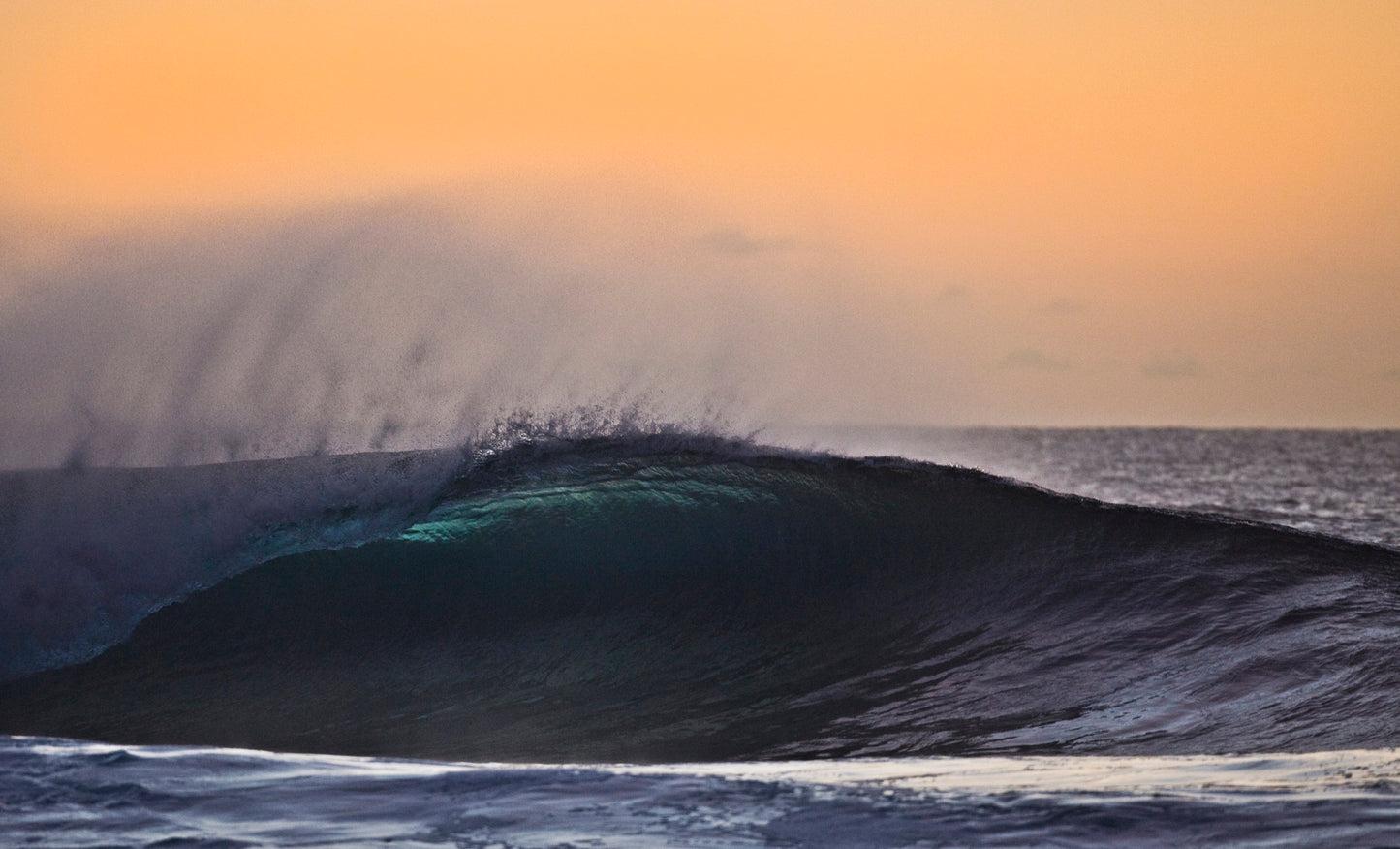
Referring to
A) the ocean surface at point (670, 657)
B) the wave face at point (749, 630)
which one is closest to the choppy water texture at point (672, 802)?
the ocean surface at point (670, 657)

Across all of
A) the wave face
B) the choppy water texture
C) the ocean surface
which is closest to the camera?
the choppy water texture

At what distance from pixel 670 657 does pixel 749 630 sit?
71 cm

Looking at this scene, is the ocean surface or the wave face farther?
the wave face

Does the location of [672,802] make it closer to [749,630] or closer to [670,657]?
[670,657]

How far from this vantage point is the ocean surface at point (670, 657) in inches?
155

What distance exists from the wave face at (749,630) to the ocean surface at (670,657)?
0.11 feet

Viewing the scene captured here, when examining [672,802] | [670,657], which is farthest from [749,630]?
[672,802]

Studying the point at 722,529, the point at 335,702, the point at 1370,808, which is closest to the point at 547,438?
the point at 722,529

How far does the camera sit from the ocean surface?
3.93 metres

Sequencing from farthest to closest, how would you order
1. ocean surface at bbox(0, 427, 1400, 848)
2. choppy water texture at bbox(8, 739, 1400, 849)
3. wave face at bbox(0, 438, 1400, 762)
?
wave face at bbox(0, 438, 1400, 762), ocean surface at bbox(0, 427, 1400, 848), choppy water texture at bbox(8, 739, 1400, 849)

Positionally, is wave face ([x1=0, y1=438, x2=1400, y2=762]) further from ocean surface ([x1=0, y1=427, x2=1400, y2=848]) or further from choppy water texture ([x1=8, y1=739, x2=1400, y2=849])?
choppy water texture ([x1=8, y1=739, x2=1400, y2=849])

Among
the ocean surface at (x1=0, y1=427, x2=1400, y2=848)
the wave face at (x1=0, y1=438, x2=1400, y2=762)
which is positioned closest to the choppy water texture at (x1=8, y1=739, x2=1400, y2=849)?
the ocean surface at (x1=0, y1=427, x2=1400, y2=848)

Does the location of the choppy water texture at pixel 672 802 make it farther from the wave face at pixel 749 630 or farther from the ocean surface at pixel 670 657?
the wave face at pixel 749 630

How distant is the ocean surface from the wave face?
3 cm
